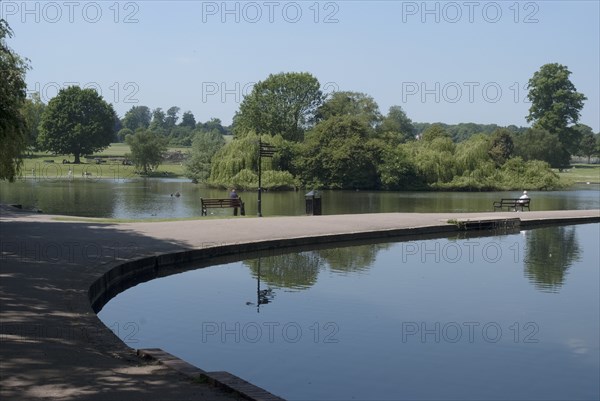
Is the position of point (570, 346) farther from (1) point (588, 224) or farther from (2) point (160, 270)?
(1) point (588, 224)

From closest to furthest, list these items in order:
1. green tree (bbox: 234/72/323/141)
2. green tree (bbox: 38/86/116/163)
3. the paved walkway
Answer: the paved walkway
green tree (bbox: 234/72/323/141)
green tree (bbox: 38/86/116/163)

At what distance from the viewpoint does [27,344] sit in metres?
9.20

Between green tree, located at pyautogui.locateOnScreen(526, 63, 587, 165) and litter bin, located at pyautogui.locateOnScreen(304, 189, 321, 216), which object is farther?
green tree, located at pyautogui.locateOnScreen(526, 63, 587, 165)

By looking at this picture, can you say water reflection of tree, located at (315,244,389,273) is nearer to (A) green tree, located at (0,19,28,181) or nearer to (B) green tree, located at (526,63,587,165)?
(A) green tree, located at (0,19,28,181)

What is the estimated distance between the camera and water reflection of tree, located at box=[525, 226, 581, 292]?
19.7 m

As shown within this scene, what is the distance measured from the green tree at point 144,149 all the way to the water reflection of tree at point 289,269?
8041cm

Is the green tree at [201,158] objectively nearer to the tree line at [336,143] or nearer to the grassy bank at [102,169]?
the tree line at [336,143]

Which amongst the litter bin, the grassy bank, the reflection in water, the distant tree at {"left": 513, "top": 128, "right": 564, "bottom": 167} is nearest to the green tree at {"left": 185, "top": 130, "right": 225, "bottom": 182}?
the grassy bank

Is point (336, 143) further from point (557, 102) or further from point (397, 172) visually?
point (557, 102)

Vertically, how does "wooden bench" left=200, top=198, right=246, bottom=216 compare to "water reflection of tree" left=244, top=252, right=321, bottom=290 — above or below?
above

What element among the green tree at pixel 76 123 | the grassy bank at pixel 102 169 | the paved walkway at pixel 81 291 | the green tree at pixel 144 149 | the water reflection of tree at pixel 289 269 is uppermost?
the green tree at pixel 76 123

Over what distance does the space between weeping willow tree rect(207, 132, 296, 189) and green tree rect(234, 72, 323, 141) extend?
16.7m

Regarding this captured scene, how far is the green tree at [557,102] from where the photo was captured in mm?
108000

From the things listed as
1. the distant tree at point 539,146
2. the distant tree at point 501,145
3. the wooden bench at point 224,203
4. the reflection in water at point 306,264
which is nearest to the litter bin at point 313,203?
the wooden bench at point 224,203
